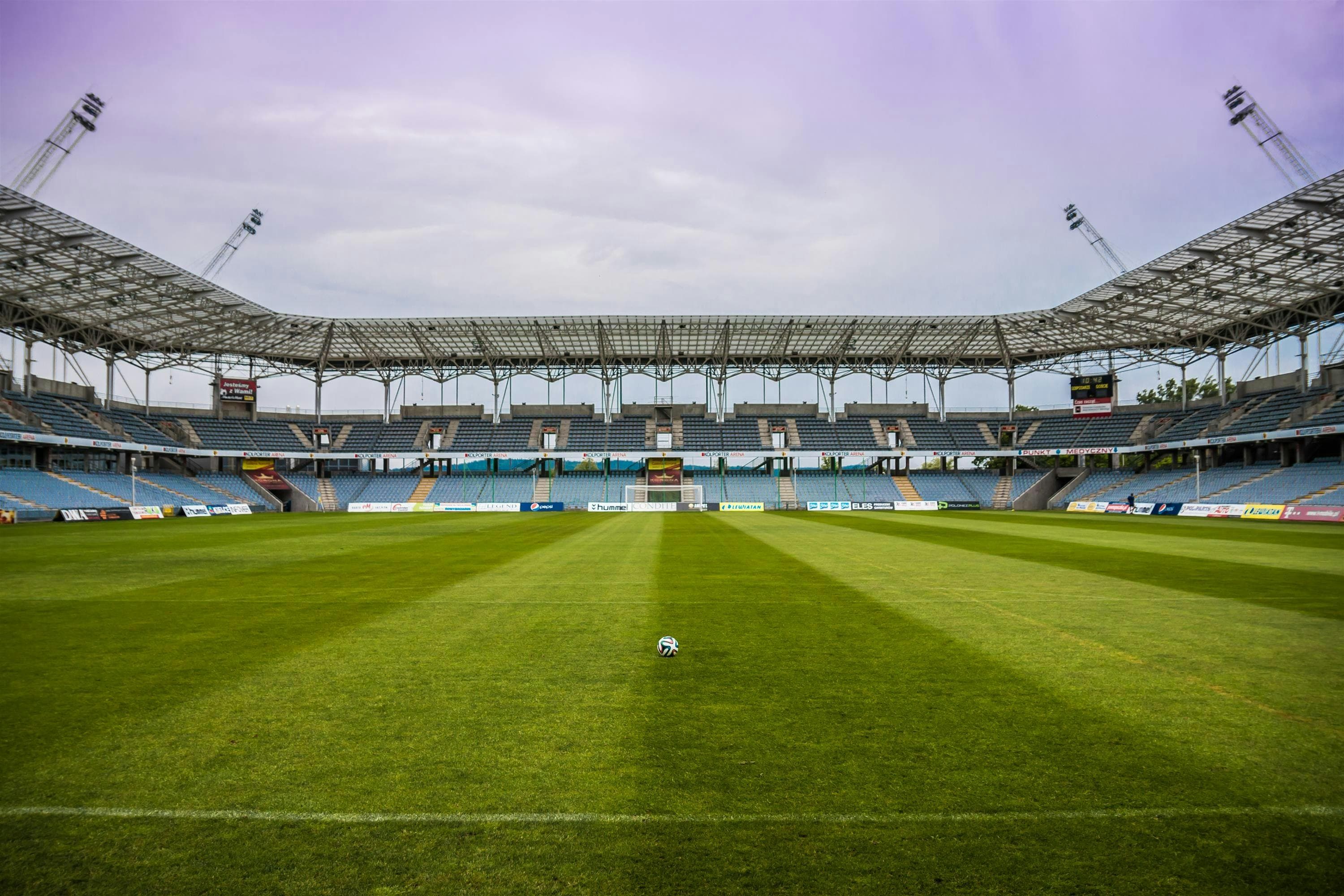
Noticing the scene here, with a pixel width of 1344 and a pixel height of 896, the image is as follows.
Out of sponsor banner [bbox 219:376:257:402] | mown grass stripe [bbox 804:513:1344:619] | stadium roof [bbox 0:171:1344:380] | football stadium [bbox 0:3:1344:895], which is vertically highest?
stadium roof [bbox 0:171:1344:380]

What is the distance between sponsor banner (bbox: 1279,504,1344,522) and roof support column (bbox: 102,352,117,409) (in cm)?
7755

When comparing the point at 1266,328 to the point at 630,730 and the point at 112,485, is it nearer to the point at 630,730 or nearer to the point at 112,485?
the point at 630,730

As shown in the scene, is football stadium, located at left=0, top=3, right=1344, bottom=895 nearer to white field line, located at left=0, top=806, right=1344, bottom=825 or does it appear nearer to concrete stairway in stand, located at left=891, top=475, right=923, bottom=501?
white field line, located at left=0, top=806, right=1344, bottom=825

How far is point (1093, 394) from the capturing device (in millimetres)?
59844

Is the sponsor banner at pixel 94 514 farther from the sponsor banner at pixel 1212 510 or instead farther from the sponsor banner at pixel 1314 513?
the sponsor banner at pixel 1314 513

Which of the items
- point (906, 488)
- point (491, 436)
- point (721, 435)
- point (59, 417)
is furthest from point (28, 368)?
point (906, 488)

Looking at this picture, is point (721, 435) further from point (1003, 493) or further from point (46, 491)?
point (46, 491)

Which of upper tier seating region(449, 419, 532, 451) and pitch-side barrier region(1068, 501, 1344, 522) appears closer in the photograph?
pitch-side barrier region(1068, 501, 1344, 522)

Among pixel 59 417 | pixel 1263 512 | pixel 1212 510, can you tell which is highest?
pixel 59 417

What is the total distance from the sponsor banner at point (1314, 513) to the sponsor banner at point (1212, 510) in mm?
2564

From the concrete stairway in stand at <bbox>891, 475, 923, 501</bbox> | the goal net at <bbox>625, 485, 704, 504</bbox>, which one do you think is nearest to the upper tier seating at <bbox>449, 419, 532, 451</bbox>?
the goal net at <bbox>625, 485, 704, 504</bbox>

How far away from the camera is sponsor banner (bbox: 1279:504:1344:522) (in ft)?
106

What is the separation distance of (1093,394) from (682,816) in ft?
220

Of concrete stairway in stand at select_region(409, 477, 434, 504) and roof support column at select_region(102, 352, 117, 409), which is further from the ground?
roof support column at select_region(102, 352, 117, 409)
